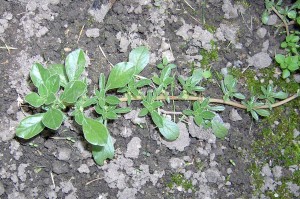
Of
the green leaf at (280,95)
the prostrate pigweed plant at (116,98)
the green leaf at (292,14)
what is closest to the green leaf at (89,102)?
the prostrate pigweed plant at (116,98)

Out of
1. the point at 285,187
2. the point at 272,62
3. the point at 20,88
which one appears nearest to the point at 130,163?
the point at 20,88

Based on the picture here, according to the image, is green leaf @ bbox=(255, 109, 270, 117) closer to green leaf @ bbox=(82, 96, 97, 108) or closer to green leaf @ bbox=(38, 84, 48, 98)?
green leaf @ bbox=(82, 96, 97, 108)

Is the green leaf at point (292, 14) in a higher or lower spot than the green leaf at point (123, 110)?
higher

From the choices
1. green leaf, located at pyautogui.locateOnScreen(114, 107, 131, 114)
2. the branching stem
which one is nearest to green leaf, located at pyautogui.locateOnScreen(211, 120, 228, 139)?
the branching stem

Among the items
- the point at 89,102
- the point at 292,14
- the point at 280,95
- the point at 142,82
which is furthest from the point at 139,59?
the point at 292,14

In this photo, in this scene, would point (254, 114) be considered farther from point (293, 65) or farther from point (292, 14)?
point (292, 14)

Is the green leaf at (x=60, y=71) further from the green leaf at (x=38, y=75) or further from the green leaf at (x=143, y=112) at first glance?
the green leaf at (x=143, y=112)
